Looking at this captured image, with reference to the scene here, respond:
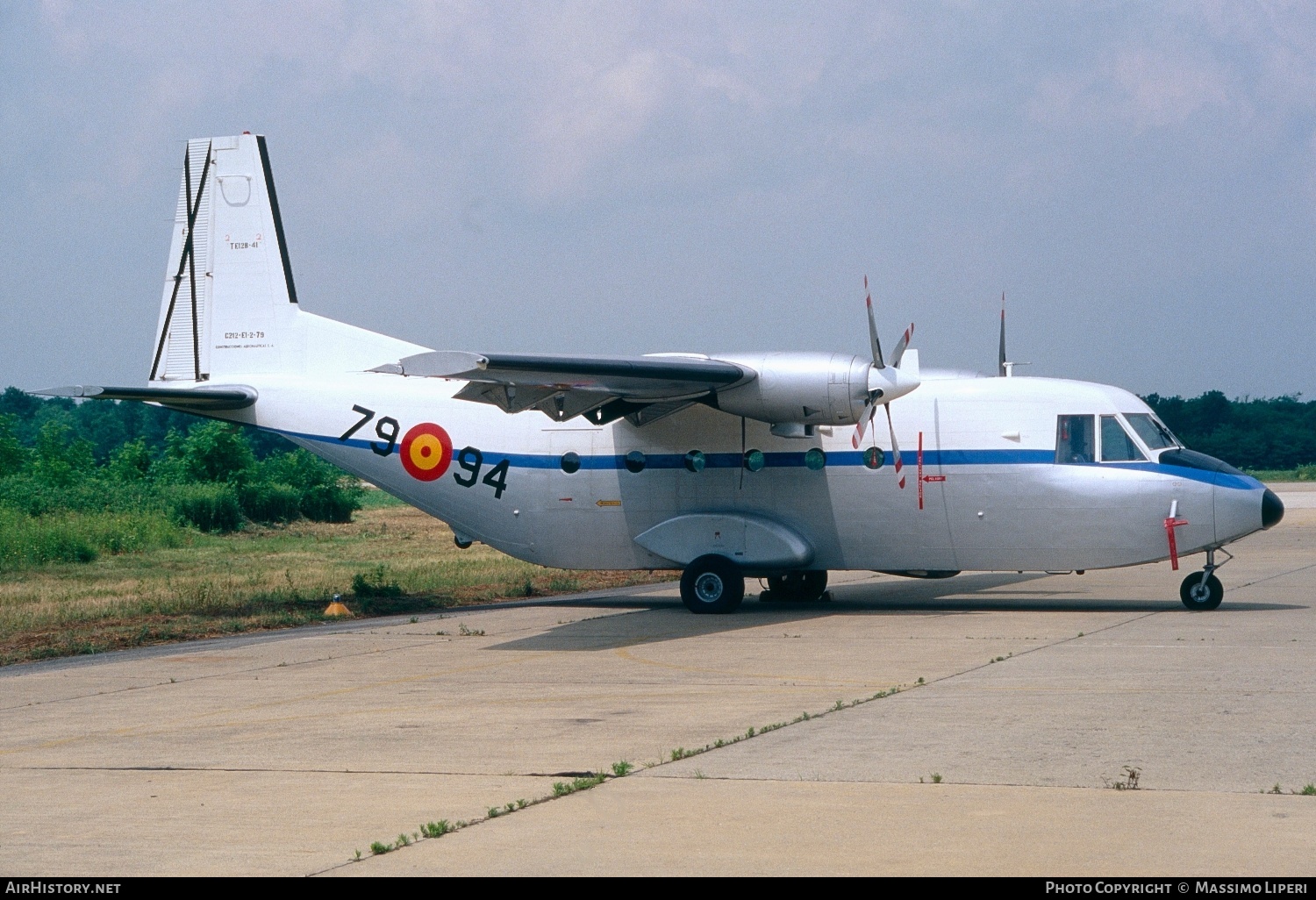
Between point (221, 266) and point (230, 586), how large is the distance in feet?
22.0

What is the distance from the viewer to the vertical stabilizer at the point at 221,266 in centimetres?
2303

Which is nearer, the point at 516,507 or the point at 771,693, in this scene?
the point at 771,693

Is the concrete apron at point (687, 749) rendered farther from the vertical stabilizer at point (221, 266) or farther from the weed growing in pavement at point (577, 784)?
the vertical stabilizer at point (221, 266)

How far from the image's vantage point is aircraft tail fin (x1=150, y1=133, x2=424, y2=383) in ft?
75.3

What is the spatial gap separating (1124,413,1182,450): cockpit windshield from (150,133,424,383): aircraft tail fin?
12.9 meters

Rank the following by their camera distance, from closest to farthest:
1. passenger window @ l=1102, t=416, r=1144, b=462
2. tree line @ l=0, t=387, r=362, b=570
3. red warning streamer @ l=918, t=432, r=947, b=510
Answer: passenger window @ l=1102, t=416, r=1144, b=462 → red warning streamer @ l=918, t=432, r=947, b=510 → tree line @ l=0, t=387, r=362, b=570

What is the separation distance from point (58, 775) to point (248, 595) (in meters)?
15.8

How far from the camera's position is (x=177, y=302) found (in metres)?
23.2

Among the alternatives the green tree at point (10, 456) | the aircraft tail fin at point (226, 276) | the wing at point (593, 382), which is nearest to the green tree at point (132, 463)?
the green tree at point (10, 456)

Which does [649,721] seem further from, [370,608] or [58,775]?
[370,608]

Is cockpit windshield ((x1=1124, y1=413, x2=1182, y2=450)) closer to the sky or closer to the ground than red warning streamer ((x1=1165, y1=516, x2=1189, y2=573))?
closer to the sky

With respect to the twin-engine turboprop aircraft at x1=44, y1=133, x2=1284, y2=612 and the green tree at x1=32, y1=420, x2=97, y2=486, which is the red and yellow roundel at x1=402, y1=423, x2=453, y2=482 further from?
the green tree at x1=32, y1=420, x2=97, y2=486

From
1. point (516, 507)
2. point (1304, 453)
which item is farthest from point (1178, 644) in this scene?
point (1304, 453)

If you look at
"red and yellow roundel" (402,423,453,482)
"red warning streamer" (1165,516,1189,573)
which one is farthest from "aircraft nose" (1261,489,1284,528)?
"red and yellow roundel" (402,423,453,482)
